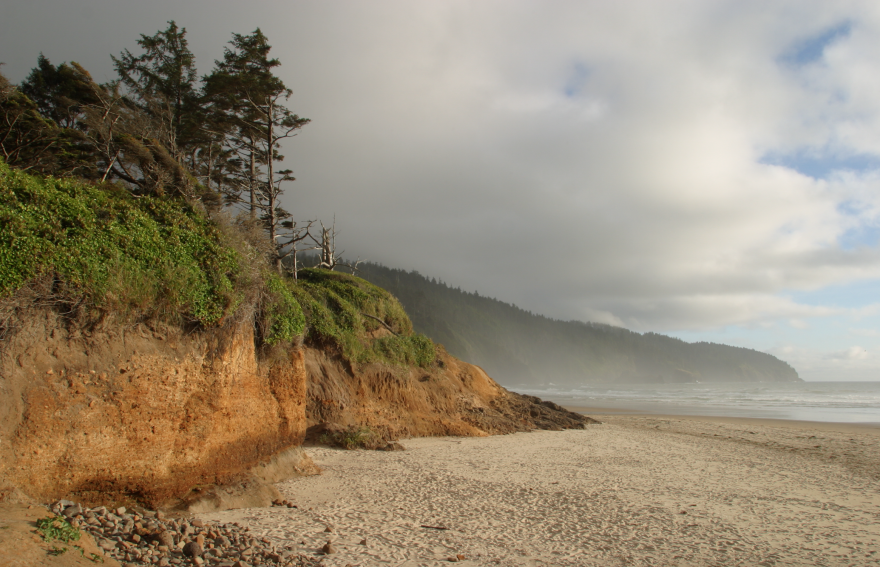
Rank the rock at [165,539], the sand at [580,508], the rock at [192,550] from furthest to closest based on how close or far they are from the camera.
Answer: the sand at [580,508], the rock at [165,539], the rock at [192,550]

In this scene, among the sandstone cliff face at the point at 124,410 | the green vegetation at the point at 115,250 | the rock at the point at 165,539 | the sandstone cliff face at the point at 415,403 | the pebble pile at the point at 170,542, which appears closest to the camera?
the pebble pile at the point at 170,542

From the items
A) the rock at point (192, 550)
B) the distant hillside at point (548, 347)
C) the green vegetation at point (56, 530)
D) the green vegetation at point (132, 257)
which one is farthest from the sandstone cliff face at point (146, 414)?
the distant hillside at point (548, 347)

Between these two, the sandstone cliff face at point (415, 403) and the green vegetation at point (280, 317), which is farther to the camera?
the sandstone cliff face at point (415, 403)

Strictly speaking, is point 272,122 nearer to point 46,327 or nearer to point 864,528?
point 46,327

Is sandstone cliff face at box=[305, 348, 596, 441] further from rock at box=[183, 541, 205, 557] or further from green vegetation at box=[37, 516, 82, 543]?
green vegetation at box=[37, 516, 82, 543]

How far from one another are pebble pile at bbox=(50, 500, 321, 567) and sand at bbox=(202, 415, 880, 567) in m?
0.56

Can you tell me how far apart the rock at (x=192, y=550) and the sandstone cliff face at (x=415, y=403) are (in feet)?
27.4

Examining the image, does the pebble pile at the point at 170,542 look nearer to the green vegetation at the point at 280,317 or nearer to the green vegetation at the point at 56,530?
the green vegetation at the point at 56,530

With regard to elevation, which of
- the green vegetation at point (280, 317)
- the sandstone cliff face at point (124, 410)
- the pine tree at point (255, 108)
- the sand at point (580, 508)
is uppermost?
the pine tree at point (255, 108)

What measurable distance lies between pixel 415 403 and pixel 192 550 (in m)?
12.1

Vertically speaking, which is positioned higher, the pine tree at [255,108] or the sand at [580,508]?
the pine tree at [255,108]

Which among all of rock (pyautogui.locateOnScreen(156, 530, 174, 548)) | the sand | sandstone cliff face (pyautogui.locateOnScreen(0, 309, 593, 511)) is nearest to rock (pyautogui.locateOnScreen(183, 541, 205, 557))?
rock (pyautogui.locateOnScreen(156, 530, 174, 548))

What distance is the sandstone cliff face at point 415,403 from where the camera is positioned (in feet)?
47.5

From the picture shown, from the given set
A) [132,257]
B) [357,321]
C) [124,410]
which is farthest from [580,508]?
[357,321]
